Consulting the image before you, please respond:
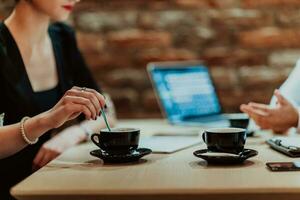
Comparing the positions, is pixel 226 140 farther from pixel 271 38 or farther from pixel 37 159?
pixel 271 38

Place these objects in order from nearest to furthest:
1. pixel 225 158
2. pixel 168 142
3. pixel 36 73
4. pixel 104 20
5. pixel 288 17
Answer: pixel 225 158 < pixel 168 142 < pixel 36 73 < pixel 288 17 < pixel 104 20

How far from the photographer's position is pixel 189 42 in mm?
2781

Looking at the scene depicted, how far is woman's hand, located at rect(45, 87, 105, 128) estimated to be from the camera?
133 cm

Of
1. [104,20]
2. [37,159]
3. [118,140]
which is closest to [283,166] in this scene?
[118,140]

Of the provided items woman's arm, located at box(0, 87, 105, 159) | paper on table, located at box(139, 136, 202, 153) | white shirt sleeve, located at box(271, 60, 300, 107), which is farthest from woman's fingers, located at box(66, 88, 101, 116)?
white shirt sleeve, located at box(271, 60, 300, 107)

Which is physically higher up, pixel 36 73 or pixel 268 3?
pixel 268 3

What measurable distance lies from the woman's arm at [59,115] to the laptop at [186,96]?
0.94m

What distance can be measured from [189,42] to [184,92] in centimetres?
51

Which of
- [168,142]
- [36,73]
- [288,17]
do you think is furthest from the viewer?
[288,17]

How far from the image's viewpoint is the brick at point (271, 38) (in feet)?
8.91

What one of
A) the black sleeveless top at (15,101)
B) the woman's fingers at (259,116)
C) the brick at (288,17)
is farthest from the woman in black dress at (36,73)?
the brick at (288,17)

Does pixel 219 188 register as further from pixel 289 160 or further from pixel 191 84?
pixel 191 84

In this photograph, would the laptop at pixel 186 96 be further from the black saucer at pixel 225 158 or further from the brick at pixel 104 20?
the black saucer at pixel 225 158

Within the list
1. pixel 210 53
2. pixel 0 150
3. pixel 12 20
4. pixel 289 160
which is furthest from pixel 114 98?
pixel 289 160
